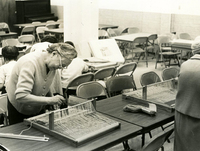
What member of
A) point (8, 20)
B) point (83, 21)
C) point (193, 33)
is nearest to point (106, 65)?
point (83, 21)

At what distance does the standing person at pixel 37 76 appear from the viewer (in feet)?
10.2

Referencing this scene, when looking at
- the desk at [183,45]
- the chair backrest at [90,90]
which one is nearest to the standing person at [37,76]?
the chair backrest at [90,90]

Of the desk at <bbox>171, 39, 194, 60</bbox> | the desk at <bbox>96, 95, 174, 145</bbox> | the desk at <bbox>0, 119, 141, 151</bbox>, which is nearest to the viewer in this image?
the desk at <bbox>0, 119, 141, 151</bbox>

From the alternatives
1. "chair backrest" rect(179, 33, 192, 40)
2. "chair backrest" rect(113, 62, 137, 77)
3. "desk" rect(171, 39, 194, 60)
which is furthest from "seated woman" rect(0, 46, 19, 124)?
"chair backrest" rect(179, 33, 192, 40)

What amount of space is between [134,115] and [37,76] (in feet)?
3.55

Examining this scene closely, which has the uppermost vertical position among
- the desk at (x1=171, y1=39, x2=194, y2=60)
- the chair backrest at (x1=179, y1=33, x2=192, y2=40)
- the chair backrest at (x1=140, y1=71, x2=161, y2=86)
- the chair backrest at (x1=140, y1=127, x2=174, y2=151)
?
the chair backrest at (x1=179, y1=33, x2=192, y2=40)

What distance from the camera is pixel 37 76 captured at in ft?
10.5

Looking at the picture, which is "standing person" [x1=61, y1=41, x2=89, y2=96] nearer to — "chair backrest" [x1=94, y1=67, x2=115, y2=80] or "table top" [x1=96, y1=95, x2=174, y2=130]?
"chair backrest" [x1=94, y1=67, x2=115, y2=80]

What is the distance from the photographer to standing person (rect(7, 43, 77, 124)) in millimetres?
3096

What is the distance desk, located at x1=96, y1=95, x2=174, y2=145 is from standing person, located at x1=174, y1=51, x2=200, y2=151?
20 centimetres

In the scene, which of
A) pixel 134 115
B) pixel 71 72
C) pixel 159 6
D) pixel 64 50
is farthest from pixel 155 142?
pixel 159 6

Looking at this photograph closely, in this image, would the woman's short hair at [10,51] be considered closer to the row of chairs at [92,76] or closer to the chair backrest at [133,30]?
the row of chairs at [92,76]

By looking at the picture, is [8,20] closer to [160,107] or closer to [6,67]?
[6,67]

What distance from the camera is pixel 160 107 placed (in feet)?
12.4
